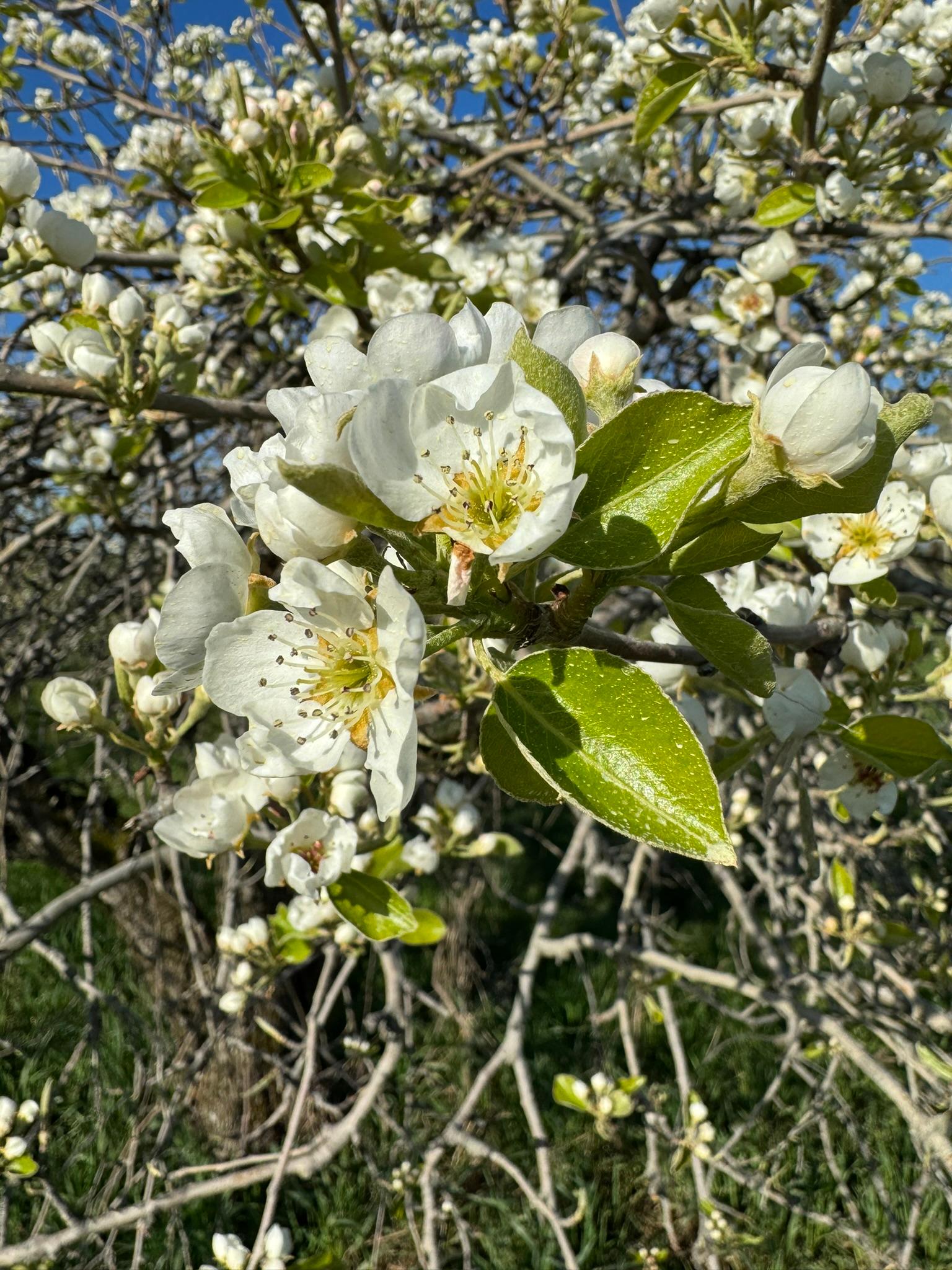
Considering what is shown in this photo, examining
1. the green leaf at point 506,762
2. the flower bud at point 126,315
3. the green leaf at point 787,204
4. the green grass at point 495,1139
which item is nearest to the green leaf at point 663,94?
the green leaf at point 787,204

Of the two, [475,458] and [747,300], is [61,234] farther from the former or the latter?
[747,300]

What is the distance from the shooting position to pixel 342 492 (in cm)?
65

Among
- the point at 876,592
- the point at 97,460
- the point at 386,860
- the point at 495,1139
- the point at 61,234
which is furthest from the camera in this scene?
the point at 495,1139

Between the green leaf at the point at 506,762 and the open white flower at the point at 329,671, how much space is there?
0.09 meters

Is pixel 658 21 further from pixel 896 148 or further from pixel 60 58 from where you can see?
pixel 60 58

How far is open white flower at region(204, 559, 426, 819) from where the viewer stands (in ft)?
2.18

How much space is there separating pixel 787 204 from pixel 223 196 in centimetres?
122

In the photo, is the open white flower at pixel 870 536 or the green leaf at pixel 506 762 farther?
the open white flower at pixel 870 536

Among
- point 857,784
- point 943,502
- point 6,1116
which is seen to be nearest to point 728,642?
point 943,502

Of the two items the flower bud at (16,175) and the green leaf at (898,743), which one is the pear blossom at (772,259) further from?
the flower bud at (16,175)

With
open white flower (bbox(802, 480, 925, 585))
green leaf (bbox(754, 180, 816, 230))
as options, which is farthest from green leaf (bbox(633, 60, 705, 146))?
open white flower (bbox(802, 480, 925, 585))

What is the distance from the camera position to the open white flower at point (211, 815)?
4.10 ft

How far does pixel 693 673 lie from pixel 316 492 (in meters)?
0.73

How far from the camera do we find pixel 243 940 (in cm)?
182
